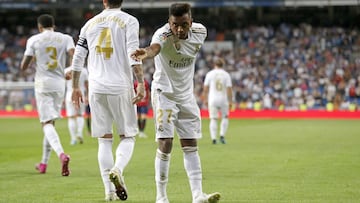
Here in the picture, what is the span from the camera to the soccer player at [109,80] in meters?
9.99

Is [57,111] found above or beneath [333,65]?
above

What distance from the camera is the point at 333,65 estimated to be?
47.7 meters

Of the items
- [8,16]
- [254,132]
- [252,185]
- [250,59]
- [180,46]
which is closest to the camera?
[180,46]

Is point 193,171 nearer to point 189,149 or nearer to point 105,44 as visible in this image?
point 189,149

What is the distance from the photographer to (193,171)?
937cm

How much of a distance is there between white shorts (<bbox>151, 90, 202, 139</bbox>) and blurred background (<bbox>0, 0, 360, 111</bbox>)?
1361 inches

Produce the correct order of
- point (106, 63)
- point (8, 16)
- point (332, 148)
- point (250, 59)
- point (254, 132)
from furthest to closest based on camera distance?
point (8, 16)
point (250, 59)
point (254, 132)
point (332, 148)
point (106, 63)

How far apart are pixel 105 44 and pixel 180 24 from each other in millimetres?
1424

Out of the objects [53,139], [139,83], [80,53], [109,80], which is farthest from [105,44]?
[53,139]

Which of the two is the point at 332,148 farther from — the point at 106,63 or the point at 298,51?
the point at 298,51

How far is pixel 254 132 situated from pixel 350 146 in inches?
306

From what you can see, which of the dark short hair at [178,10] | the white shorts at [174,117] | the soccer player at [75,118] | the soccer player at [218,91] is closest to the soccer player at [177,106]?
the white shorts at [174,117]

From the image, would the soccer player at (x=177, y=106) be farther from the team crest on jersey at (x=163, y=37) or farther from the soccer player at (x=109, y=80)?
the soccer player at (x=109, y=80)

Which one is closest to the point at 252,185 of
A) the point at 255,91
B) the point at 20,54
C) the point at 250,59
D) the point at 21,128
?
the point at 21,128
